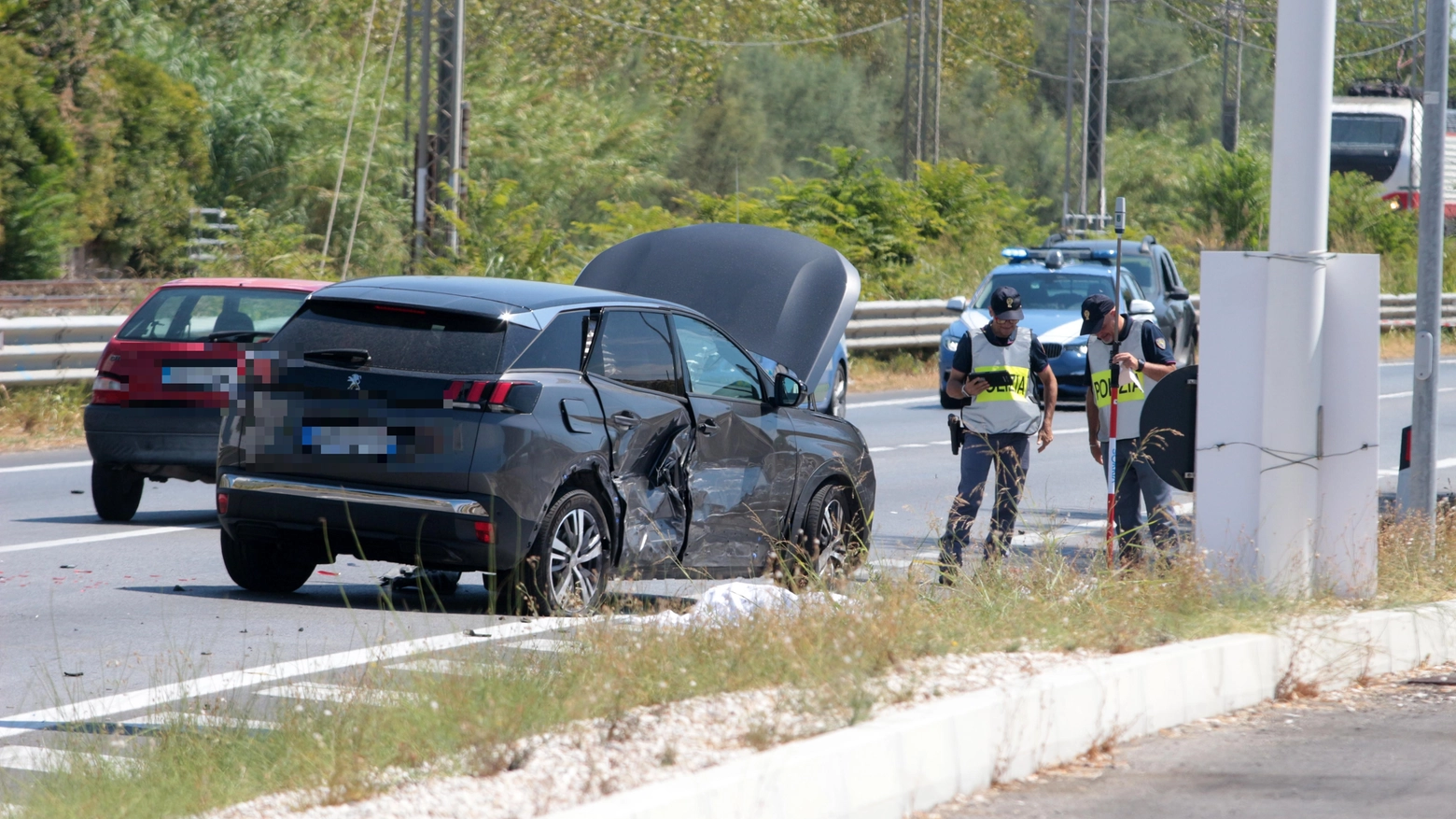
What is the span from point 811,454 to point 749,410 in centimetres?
53

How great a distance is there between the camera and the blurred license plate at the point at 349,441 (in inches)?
322

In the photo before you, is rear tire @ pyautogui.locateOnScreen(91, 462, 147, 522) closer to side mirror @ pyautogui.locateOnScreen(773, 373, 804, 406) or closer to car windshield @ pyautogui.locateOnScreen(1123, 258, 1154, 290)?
side mirror @ pyautogui.locateOnScreen(773, 373, 804, 406)

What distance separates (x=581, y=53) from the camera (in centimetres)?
5847

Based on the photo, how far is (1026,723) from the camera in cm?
576

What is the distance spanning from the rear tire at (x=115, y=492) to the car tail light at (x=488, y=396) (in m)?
4.29

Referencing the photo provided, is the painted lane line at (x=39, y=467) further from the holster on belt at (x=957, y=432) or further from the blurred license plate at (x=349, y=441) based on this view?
the holster on belt at (x=957, y=432)

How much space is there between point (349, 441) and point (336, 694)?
2.10m

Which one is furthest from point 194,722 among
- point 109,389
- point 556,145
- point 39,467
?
point 556,145

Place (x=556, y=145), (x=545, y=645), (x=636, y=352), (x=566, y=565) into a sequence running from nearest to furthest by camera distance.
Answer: (x=545, y=645) → (x=566, y=565) → (x=636, y=352) → (x=556, y=145)

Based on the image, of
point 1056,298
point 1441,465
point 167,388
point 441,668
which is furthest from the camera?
point 1056,298

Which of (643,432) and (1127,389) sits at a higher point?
(1127,389)

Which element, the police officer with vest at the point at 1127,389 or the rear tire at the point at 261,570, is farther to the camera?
the police officer with vest at the point at 1127,389

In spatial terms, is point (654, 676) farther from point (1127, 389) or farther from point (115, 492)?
point (115, 492)

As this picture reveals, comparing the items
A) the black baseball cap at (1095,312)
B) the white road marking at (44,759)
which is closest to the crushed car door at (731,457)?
the black baseball cap at (1095,312)
